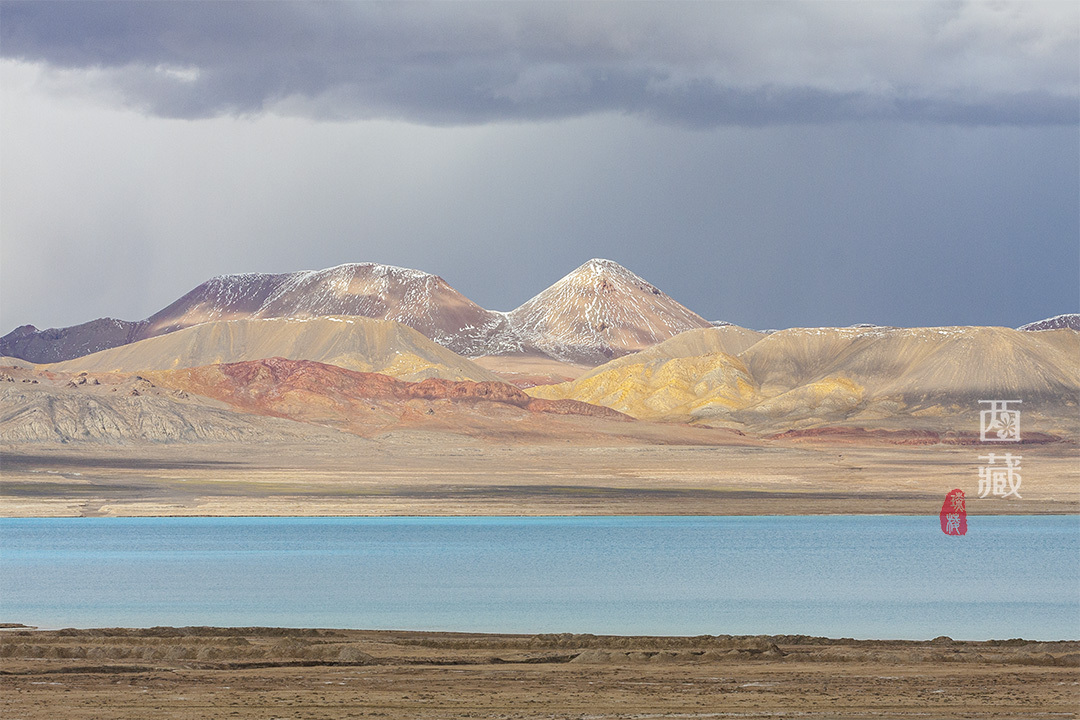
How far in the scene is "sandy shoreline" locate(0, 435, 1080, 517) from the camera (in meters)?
88.4

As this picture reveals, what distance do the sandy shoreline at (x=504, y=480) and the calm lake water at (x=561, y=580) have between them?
16.4 metres

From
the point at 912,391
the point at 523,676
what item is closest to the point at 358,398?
the point at 912,391

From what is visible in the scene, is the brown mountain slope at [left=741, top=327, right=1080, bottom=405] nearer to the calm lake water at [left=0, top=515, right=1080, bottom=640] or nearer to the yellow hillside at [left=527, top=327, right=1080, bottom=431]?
the yellow hillside at [left=527, top=327, right=1080, bottom=431]

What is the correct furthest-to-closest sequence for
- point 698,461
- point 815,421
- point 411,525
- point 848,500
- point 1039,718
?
point 815,421
point 698,461
point 848,500
point 411,525
point 1039,718

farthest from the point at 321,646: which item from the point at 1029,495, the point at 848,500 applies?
the point at 1029,495

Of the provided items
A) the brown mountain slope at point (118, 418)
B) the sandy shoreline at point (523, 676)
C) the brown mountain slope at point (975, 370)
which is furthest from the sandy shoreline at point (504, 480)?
the sandy shoreline at point (523, 676)

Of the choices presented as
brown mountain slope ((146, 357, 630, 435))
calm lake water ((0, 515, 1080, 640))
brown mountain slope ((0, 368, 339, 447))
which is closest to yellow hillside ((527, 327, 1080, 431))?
brown mountain slope ((146, 357, 630, 435))

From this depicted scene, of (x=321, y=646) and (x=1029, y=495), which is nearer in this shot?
(x=321, y=646)

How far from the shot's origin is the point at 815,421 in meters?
172

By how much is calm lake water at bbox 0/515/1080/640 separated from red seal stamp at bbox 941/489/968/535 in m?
1.54

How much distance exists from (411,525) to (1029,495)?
46524 millimetres

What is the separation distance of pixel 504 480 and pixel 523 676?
282 ft

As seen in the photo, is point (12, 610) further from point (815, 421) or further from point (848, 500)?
point (815, 421)

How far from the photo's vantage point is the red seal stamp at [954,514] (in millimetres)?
71800
